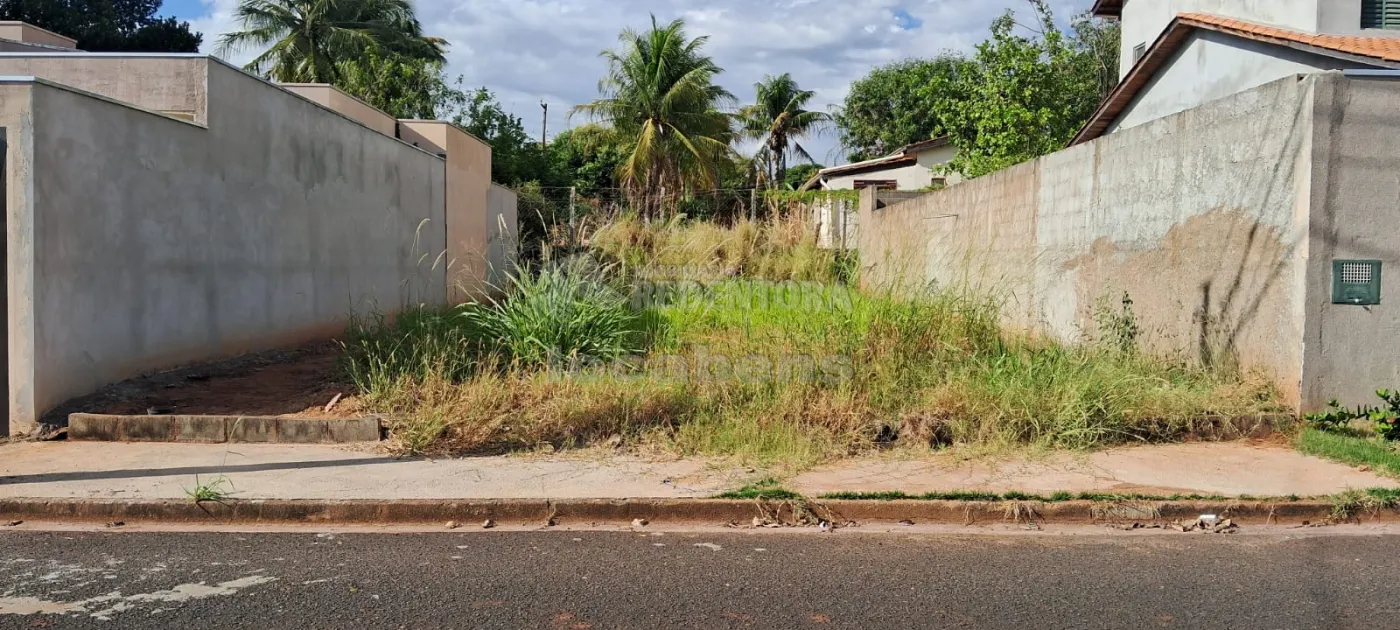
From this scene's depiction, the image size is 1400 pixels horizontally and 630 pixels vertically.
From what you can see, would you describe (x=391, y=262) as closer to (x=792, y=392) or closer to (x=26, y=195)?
(x=26, y=195)

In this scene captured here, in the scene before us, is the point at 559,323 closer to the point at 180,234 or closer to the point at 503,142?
the point at 180,234

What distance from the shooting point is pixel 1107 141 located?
33.0ft

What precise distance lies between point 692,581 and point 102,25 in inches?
1608

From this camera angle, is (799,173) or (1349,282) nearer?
(1349,282)

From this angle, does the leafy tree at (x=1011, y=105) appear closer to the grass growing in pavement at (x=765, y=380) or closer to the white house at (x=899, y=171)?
the white house at (x=899, y=171)

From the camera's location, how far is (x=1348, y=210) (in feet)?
23.9

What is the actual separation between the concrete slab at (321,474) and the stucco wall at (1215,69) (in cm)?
1321

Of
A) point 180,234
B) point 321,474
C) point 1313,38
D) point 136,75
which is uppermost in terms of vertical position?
point 1313,38

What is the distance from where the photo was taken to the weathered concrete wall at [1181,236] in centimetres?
746

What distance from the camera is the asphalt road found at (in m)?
4.09

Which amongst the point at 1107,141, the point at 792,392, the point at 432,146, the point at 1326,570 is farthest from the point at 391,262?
the point at 1326,570

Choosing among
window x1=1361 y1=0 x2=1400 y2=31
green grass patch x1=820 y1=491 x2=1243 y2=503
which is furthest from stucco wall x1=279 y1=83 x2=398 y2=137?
window x1=1361 y1=0 x2=1400 y2=31

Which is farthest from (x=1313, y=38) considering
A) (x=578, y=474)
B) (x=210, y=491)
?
(x=210, y=491)

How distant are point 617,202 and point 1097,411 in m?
16.0
